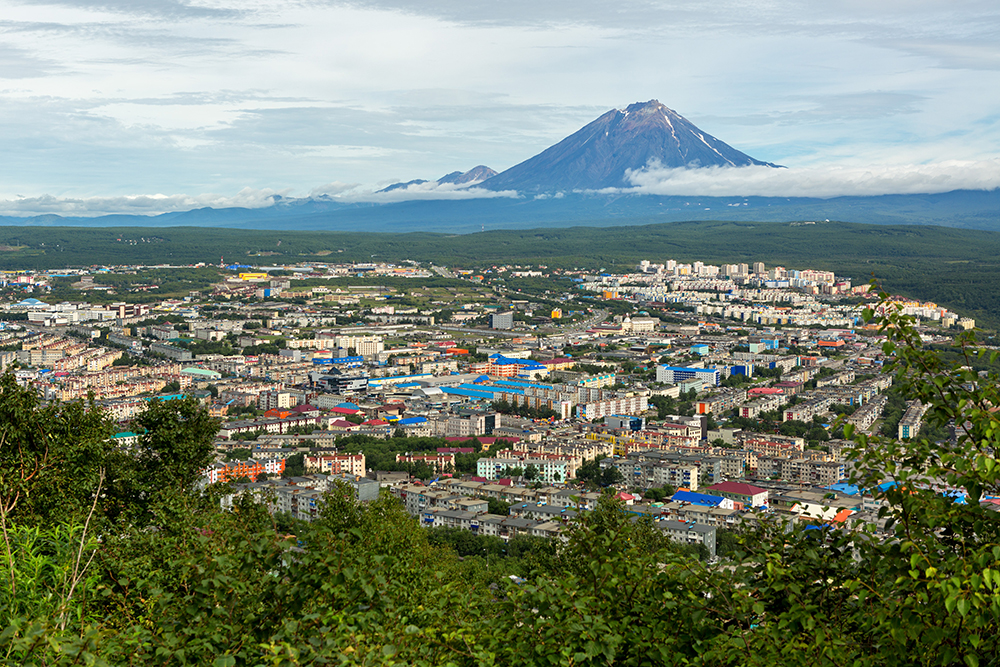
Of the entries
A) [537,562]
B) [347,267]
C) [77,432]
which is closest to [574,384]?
[537,562]

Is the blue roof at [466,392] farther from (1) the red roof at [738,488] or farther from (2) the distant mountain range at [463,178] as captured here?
(2) the distant mountain range at [463,178]

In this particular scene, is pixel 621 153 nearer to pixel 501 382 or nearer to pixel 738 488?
pixel 501 382

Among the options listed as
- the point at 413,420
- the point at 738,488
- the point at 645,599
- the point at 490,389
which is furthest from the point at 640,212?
the point at 645,599

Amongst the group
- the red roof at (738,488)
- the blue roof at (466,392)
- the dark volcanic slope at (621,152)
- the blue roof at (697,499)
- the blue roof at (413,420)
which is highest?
the dark volcanic slope at (621,152)

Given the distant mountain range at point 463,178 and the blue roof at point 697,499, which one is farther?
the distant mountain range at point 463,178

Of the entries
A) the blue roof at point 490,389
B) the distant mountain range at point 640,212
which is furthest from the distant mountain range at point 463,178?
the blue roof at point 490,389

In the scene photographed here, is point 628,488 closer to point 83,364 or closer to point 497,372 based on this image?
point 497,372

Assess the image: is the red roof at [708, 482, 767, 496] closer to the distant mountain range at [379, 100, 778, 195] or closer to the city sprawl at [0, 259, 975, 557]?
the city sprawl at [0, 259, 975, 557]
